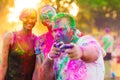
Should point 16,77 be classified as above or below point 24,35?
below

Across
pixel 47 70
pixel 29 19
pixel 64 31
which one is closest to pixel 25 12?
pixel 29 19

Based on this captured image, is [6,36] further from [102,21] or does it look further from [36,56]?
[102,21]

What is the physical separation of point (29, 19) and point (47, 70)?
4.10 ft

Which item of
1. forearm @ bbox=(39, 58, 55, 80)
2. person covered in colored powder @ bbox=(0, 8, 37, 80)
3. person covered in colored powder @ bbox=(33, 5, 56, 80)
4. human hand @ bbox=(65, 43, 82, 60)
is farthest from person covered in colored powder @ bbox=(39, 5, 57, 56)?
human hand @ bbox=(65, 43, 82, 60)

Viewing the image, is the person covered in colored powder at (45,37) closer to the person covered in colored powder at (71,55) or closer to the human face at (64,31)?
the person covered in colored powder at (71,55)

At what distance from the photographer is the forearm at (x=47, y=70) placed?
14.4ft

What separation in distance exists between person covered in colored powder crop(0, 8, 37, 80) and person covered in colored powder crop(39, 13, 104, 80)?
1.26 metres

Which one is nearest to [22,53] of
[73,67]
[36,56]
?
[36,56]

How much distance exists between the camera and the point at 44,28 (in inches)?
218

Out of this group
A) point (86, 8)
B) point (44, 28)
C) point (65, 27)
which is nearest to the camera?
point (65, 27)

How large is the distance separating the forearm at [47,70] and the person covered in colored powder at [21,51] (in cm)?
117

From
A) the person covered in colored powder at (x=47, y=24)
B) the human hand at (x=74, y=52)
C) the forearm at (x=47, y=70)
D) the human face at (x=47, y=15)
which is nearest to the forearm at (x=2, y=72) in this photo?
the person covered in colored powder at (x=47, y=24)

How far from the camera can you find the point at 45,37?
5.55m

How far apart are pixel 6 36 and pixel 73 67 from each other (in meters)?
1.60
